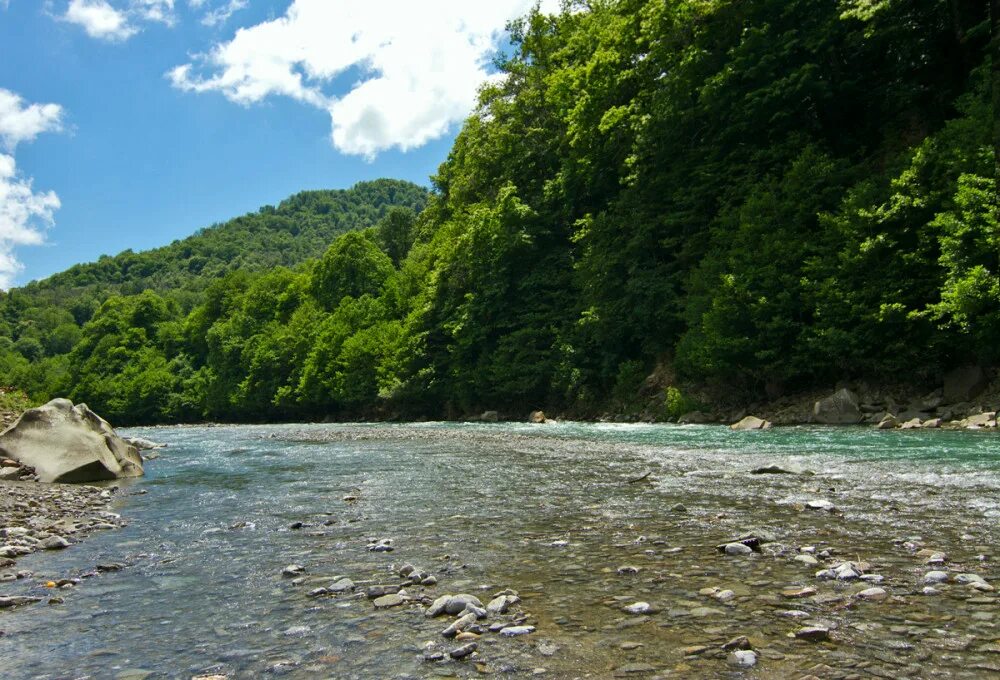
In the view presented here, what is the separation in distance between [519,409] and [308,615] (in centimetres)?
4026

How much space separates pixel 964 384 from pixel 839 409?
3.82 metres

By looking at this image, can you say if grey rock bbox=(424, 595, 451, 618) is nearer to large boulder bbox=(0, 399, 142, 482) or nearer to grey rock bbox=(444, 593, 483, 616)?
grey rock bbox=(444, 593, 483, 616)

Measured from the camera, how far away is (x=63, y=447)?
1709cm

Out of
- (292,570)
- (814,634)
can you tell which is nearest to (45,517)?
(292,570)

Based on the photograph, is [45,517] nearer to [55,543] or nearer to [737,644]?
[55,543]

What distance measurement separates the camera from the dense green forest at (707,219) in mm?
21906

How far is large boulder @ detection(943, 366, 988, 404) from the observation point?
20328 mm

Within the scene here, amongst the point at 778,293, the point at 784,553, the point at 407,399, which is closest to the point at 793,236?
the point at 778,293

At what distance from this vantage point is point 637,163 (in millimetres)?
36312

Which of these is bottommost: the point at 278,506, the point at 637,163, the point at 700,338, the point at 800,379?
the point at 278,506

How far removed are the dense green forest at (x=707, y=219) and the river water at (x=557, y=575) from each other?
6.19 metres

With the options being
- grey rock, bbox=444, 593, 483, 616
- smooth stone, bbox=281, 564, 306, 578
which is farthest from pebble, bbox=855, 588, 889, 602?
smooth stone, bbox=281, 564, 306, 578

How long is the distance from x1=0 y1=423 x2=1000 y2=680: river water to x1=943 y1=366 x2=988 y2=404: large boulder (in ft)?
25.0

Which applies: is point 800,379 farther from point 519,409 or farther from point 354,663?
point 354,663
